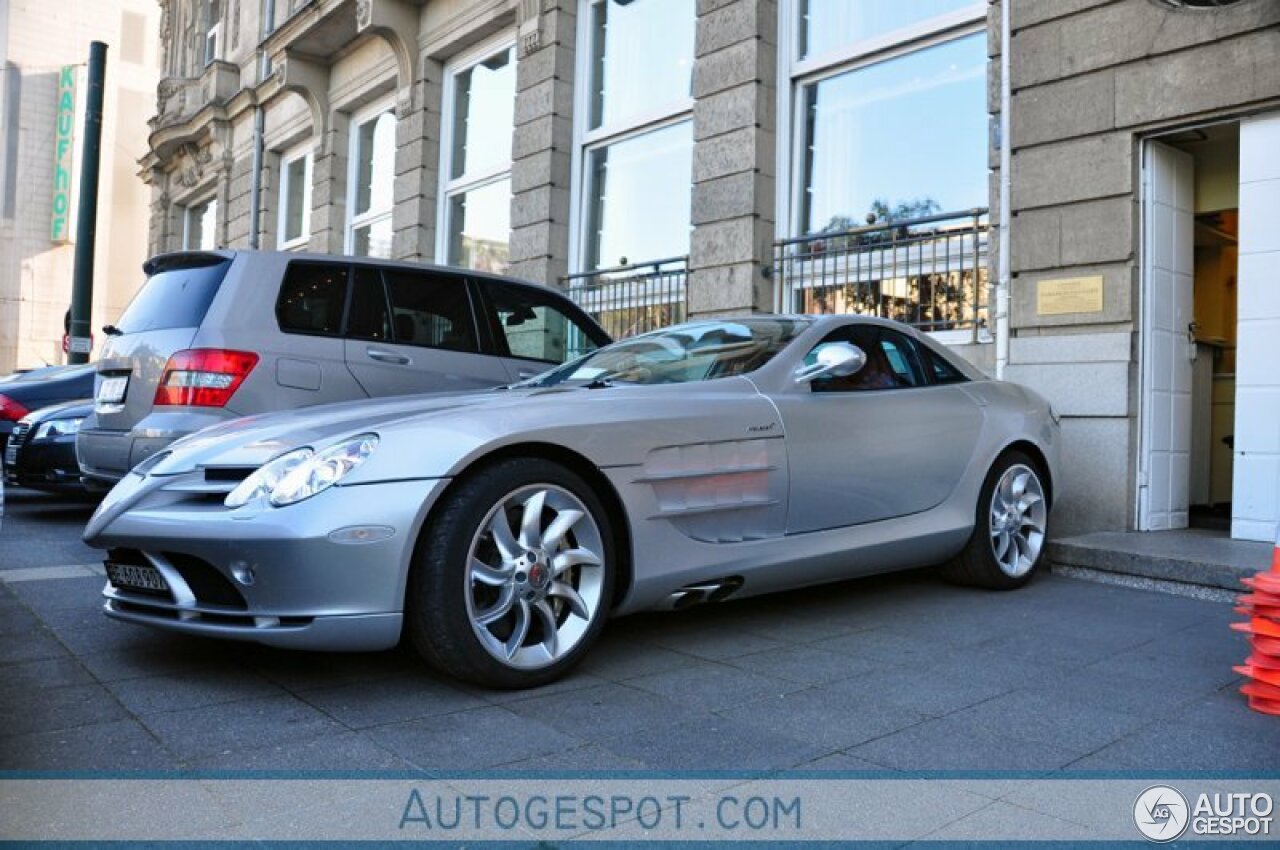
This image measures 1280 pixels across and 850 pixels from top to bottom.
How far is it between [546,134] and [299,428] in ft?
28.0

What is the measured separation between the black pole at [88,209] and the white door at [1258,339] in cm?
1401

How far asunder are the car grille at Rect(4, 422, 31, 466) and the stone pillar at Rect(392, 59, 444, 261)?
637 cm

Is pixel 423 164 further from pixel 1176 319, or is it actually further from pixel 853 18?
pixel 1176 319

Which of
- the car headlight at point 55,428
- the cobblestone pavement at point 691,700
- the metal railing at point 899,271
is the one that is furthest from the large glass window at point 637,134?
the cobblestone pavement at point 691,700

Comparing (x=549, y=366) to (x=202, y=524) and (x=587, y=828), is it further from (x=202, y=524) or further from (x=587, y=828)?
(x=587, y=828)

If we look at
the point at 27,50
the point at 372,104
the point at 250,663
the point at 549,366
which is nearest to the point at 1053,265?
the point at 549,366

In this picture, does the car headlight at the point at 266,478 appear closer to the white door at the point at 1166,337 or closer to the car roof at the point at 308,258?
the car roof at the point at 308,258

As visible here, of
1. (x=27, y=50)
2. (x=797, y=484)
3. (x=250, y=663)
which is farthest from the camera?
(x=27, y=50)

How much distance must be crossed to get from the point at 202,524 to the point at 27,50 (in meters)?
44.1

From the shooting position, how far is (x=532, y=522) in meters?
3.28

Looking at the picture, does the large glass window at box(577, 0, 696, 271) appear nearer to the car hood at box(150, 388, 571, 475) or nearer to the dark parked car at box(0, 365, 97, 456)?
the dark parked car at box(0, 365, 97, 456)

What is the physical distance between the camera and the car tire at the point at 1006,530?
4.98 meters

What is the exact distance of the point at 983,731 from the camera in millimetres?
2994

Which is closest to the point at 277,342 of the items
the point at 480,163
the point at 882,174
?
the point at 882,174
